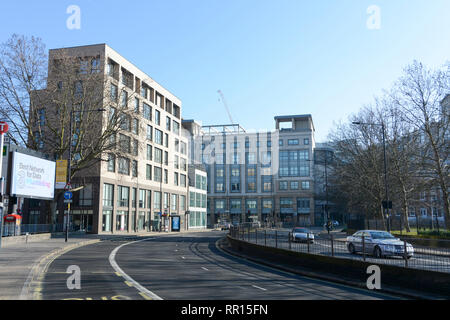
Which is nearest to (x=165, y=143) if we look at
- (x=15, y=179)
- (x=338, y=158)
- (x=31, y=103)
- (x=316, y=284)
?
(x=338, y=158)

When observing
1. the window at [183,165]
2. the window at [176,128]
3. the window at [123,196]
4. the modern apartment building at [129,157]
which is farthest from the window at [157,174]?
the window at [183,165]

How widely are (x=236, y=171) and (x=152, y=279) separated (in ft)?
335

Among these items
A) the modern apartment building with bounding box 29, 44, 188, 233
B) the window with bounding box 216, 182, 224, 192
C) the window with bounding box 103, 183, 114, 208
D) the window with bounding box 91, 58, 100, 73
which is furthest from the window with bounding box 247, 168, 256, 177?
the window with bounding box 91, 58, 100, 73

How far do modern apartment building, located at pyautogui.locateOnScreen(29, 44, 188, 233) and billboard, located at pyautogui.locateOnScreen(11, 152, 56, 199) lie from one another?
A: 661cm

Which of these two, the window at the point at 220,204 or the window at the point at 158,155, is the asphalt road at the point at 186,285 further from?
the window at the point at 220,204

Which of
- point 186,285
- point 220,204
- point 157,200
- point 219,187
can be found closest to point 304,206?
point 220,204

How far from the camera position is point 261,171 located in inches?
4496

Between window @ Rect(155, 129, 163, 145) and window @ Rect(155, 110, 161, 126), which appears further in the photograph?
window @ Rect(155, 110, 161, 126)

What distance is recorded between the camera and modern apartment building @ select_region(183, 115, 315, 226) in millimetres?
111750

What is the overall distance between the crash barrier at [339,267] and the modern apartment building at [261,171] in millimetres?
87355

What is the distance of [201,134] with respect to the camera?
396ft

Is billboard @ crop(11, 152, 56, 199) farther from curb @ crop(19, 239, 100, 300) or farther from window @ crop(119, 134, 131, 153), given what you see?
curb @ crop(19, 239, 100, 300)

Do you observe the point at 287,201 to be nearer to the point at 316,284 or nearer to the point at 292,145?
the point at 292,145

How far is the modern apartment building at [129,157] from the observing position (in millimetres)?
40969
